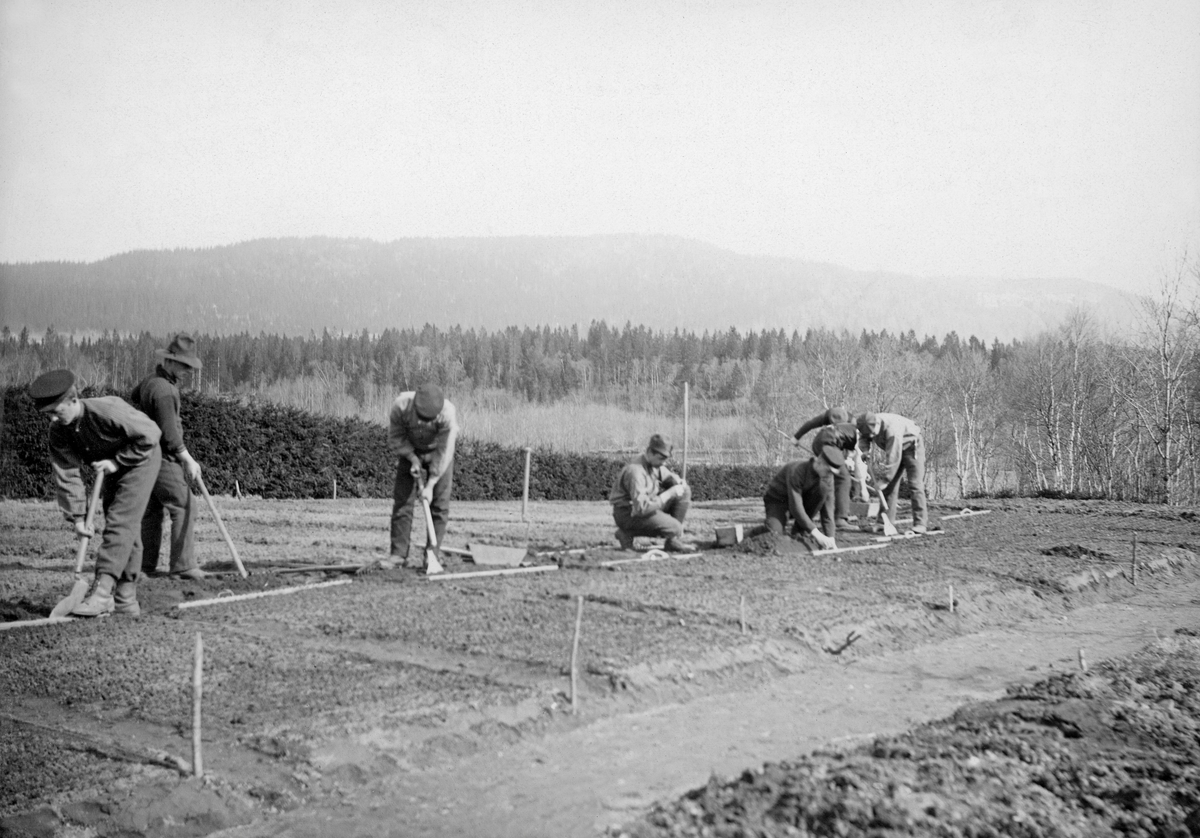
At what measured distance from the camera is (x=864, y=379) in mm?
56031

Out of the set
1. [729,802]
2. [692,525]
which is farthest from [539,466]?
[729,802]

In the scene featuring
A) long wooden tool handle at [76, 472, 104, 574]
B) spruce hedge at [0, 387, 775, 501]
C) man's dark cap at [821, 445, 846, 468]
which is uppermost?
man's dark cap at [821, 445, 846, 468]

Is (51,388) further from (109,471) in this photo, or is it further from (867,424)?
(867,424)

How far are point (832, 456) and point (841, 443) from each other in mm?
823

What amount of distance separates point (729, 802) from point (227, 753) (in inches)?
94.6

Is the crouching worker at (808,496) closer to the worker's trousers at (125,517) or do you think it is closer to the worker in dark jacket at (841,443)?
the worker in dark jacket at (841,443)

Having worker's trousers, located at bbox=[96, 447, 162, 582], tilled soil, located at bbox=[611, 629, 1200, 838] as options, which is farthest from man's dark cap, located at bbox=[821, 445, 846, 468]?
worker's trousers, located at bbox=[96, 447, 162, 582]

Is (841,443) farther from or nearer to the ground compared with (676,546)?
farther from the ground

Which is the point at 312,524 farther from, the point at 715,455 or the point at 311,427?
the point at 715,455

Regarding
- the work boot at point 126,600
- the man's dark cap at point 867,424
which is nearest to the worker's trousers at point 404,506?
the work boot at point 126,600

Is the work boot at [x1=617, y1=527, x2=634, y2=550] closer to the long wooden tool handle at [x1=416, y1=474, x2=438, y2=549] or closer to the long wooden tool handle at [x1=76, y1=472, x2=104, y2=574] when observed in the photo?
the long wooden tool handle at [x1=416, y1=474, x2=438, y2=549]

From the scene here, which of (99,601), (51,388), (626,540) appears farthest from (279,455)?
(51,388)

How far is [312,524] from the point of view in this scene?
17422 millimetres

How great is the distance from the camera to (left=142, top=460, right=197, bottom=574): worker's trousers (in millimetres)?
9320
